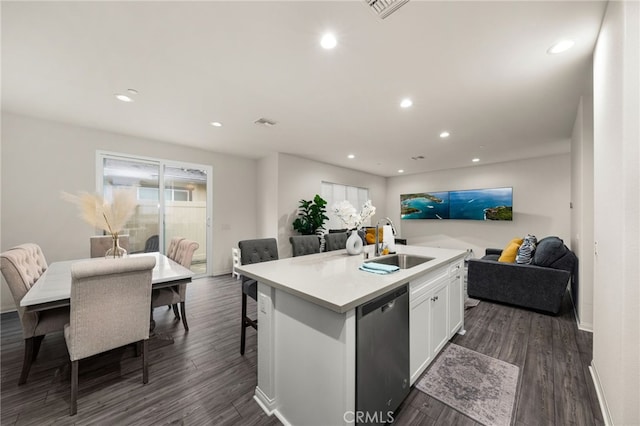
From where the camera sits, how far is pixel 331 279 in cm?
160

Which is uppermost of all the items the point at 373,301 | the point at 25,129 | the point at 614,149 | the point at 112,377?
the point at 25,129

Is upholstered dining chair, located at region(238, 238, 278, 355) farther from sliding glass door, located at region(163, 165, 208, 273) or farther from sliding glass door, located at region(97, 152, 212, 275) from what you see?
sliding glass door, located at region(163, 165, 208, 273)

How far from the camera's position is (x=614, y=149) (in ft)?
4.63

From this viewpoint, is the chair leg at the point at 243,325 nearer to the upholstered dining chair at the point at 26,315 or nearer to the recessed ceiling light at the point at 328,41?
the upholstered dining chair at the point at 26,315

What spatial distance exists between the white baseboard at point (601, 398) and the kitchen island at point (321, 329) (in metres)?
0.99

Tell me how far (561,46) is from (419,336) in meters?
2.57

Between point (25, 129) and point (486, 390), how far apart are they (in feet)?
20.2

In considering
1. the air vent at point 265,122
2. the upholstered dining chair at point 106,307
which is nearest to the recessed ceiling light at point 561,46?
the air vent at point 265,122

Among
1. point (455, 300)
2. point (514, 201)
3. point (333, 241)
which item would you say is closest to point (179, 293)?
point (333, 241)

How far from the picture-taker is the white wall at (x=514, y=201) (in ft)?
17.5

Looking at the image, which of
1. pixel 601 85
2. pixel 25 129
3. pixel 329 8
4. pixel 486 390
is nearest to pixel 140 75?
pixel 329 8

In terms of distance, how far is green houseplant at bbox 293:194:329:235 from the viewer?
5285 mm

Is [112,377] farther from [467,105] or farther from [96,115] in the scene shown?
[467,105]

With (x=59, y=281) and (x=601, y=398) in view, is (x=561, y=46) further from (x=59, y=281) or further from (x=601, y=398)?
(x=59, y=281)
